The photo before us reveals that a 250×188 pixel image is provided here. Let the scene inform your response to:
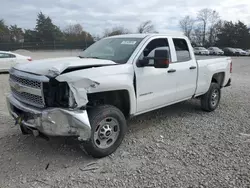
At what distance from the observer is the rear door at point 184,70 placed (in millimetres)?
4824

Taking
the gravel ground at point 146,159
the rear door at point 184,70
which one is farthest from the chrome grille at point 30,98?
the rear door at point 184,70

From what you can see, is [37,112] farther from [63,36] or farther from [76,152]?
[63,36]

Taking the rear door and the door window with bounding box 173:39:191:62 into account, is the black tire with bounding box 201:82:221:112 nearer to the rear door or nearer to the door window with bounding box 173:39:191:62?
the rear door

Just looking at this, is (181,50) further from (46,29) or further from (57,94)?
(46,29)

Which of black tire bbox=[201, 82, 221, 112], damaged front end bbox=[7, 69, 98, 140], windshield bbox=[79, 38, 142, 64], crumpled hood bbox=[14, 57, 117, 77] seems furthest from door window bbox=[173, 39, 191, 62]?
damaged front end bbox=[7, 69, 98, 140]

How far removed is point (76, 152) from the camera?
3775mm

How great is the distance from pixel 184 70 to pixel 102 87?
220 cm

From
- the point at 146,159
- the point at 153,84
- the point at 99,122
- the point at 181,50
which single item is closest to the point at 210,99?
the point at 181,50

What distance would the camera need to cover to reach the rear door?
4.82 metres

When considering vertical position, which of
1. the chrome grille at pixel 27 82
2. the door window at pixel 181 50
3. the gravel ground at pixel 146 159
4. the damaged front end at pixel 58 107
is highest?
the door window at pixel 181 50

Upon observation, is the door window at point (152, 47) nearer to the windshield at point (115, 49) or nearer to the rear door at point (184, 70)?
the windshield at point (115, 49)

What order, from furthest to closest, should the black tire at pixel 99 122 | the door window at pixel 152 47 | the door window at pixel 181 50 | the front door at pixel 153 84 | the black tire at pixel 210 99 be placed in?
1. the black tire at pixel 210 99
2. the door window at pixel 181 50
3. the door window at pixel 152 47
4. the front door at pixel 153 84
5. the black tire at pixel 99 122

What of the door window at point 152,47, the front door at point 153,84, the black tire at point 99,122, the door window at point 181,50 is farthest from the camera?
the door window at point 181,50

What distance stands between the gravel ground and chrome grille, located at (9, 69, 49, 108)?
879mm
